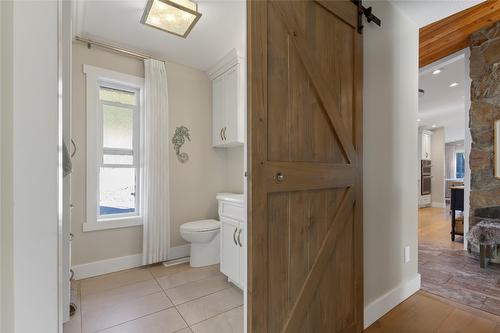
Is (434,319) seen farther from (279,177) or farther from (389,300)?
(279,177)

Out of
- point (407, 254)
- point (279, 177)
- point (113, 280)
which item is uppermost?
point (279, 177)

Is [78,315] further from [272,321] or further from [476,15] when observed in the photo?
[476,15]

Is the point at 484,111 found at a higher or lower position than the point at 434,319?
higher

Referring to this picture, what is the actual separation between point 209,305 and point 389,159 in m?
1.93

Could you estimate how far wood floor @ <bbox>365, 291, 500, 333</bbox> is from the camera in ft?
5.21

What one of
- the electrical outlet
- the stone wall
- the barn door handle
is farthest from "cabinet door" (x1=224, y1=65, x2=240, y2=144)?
the stone wall

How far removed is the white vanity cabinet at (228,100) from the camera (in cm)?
277

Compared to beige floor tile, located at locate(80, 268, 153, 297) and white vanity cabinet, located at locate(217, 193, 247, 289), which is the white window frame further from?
white vanity cabinet, located at locate(217, 193, 247, 289)

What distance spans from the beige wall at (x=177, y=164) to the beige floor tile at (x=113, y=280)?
0.22m

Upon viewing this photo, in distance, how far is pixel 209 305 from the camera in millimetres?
1929

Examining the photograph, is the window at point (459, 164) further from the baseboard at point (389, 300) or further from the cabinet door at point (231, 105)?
the cabinet door at point (231, 105)

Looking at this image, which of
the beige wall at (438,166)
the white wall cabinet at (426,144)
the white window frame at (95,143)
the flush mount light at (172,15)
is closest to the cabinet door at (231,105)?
the flush mount light at (172,15)

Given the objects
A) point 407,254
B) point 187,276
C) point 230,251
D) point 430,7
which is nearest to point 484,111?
point 430,7

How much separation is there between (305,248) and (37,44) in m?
1.30
